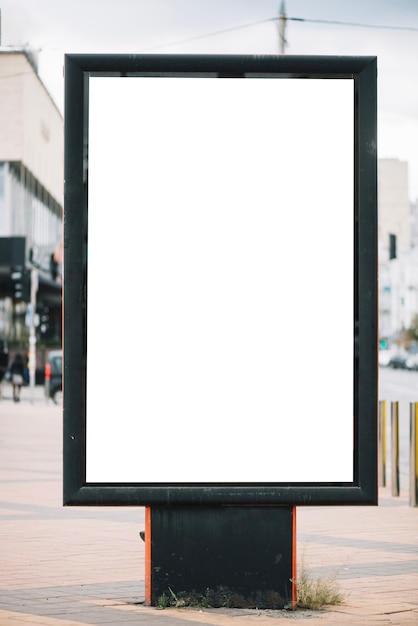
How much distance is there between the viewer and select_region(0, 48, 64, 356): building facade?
4969 centimetres

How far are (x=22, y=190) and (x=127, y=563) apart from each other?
1887 inches

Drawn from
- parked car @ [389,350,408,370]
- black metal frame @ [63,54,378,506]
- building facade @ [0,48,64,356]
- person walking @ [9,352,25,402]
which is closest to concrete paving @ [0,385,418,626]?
black metal frame @ [63,54,378,506]

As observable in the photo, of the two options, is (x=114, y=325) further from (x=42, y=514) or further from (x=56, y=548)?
(x=42, y=514)

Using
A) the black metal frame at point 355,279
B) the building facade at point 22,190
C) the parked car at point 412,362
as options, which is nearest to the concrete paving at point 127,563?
the black metal frame at point 355,279

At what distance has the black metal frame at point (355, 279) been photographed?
5848 mm

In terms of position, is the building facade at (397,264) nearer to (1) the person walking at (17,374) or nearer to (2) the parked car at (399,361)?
(2) the parked car at (399,361)

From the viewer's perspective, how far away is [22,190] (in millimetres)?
54250

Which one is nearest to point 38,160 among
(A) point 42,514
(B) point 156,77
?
(A) point 42,514

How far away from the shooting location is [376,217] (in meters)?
5.95

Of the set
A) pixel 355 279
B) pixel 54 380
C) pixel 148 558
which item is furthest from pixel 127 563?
pixel 54 380

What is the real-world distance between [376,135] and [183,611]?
2.47 meters

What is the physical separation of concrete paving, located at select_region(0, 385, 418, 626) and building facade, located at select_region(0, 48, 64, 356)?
37.3 m

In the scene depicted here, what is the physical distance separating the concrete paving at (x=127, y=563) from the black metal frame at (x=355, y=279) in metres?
0.54

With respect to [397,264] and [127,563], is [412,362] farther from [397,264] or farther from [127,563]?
[127,563]
